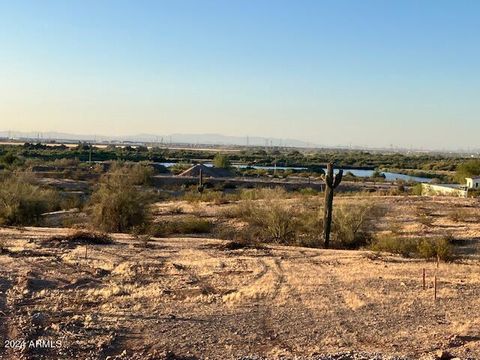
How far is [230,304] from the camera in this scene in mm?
11273

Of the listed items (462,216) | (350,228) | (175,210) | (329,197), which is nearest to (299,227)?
(350,228)

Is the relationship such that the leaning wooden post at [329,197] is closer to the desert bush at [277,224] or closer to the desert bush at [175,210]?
the desert bush at [277,224]

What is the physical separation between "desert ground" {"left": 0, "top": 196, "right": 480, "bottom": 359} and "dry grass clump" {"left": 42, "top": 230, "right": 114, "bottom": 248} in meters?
0.36

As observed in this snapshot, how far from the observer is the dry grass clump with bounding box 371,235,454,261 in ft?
56.6

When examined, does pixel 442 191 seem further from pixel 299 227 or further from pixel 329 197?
pixel 329 197

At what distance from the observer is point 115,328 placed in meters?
9.55

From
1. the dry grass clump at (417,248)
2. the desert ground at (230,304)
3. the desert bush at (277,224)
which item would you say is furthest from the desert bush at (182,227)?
the dry grass clump at (417,248)

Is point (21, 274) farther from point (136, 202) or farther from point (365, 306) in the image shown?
point (136, 202)

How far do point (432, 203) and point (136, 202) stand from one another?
19.5 m

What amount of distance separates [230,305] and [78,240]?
31.9 ft

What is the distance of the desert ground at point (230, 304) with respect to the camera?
8.80m

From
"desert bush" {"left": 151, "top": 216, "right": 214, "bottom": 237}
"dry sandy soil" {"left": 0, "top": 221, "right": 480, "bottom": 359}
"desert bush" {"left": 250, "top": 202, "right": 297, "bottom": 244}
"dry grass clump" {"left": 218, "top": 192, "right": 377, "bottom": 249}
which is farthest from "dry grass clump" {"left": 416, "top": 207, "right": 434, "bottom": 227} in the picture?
"dry sandy soil" {"left": 0, "top": 221, "right": 480, "bottom": 359}

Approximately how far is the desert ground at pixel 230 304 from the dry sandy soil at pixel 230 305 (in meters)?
0.02

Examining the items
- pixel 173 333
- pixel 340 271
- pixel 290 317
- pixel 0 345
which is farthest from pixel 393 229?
pixel 0 345
